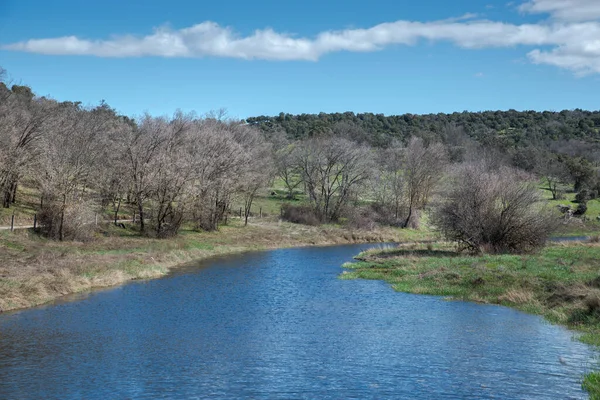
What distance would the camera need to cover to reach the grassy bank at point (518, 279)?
93.8 ft

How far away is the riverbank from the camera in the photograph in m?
34.9

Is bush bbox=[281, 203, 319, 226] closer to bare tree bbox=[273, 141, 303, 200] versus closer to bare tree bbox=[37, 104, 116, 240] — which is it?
bare tree bbox=[273, 141, 303, 200]

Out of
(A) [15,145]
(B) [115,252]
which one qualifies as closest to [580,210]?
(B) [115,252]

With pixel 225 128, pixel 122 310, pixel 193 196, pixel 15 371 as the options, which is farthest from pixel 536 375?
pixel 225 128

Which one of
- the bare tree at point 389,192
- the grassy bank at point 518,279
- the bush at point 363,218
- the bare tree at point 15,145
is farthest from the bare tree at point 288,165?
the grassy bank at point 518,279

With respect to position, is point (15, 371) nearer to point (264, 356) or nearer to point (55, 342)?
point (55, 342)

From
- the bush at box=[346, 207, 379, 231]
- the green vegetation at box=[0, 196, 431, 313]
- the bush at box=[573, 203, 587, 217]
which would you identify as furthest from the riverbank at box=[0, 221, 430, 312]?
the bush at box=[573, 203, 587, 217]

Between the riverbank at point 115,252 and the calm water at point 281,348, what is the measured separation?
2.16 metres

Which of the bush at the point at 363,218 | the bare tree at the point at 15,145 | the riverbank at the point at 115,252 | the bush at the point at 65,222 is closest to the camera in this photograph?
the riverbank at the point at 115,252

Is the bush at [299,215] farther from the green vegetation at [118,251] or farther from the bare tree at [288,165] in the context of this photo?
the bare tree at [288,165]

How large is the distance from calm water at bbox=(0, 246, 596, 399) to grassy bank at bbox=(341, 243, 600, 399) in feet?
4.38

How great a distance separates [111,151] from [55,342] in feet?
147

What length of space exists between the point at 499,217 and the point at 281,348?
100 feet

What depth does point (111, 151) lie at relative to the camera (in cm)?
6712
